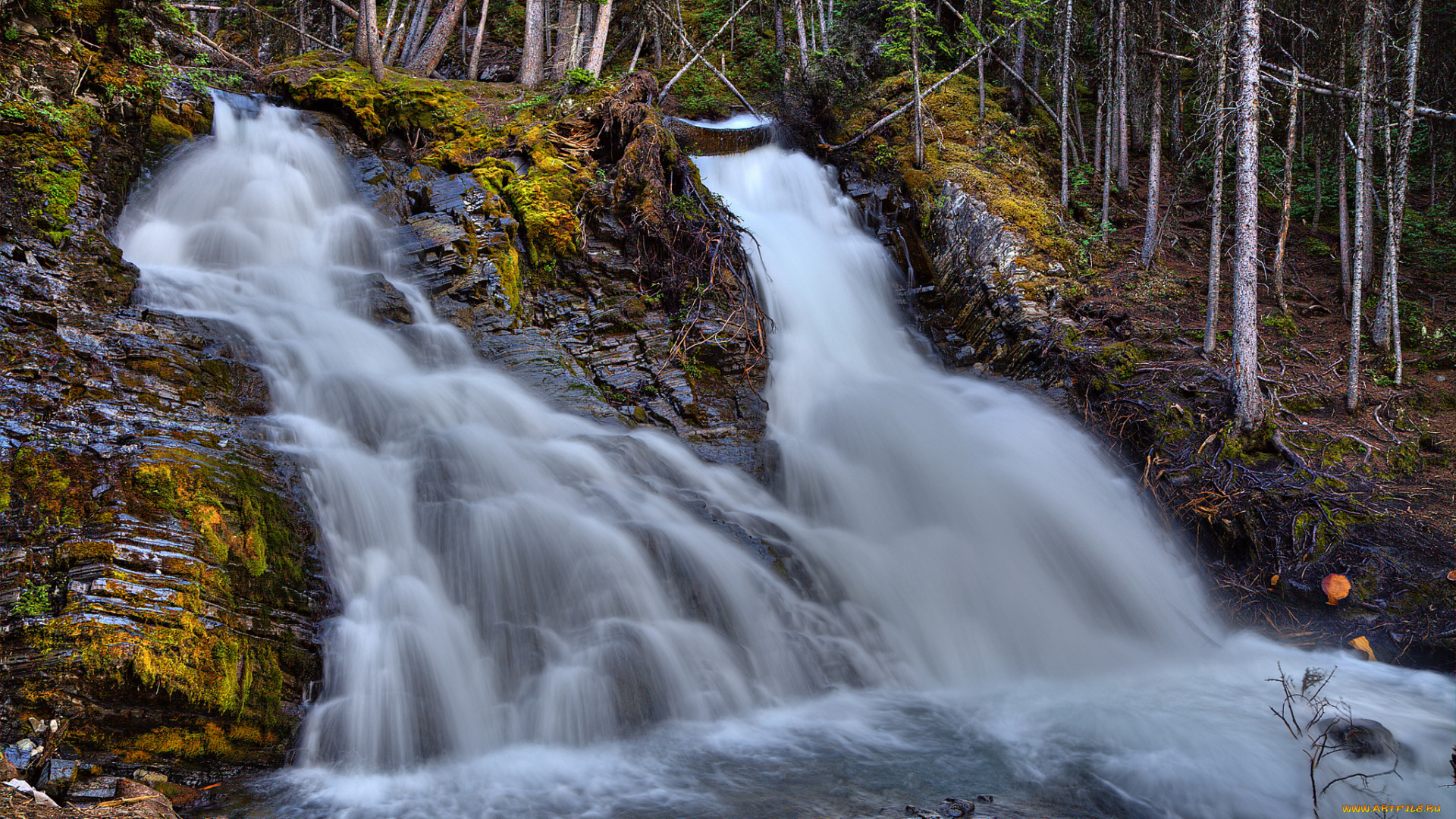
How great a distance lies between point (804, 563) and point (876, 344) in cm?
469

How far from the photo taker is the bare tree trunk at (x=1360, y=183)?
25.6 feet

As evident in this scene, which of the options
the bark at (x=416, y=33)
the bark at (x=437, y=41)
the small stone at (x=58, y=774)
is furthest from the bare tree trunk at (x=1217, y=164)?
the bark at (x=416, y=33)

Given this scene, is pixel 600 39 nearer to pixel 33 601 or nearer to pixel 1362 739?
pixel 33 601

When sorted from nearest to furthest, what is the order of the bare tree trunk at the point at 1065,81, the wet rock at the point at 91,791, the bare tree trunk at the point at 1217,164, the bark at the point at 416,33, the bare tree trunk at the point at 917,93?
1. the wet rock at the point at 91,791
2. the bare tree trunk at the point at 1217,164
3. the bare tree trunk at the point at 917,93
4. the bare tree trunk at the point at 1065,81
5. the bark at the point at 416,33

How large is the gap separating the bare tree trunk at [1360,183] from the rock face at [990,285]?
3.02 metres

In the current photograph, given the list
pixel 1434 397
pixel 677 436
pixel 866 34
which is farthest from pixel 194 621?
pixel 866 34


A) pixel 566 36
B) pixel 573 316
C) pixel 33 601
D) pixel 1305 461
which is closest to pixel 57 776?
pixel 33 601

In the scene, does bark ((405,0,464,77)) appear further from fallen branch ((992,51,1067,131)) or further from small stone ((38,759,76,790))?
small stone ((38,759,76,790))

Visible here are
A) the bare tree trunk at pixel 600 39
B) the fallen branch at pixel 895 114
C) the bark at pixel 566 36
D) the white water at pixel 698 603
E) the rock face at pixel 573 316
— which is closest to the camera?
the white water at pixel 698 603

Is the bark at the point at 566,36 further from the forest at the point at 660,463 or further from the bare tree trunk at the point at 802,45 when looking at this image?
the bare tree trunk at the point at 802,45

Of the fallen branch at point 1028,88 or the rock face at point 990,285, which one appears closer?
the rock face at point 990,285

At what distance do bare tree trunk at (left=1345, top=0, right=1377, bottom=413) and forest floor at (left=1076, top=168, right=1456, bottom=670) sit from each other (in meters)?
0.29

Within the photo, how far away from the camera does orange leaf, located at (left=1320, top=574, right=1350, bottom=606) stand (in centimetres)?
586

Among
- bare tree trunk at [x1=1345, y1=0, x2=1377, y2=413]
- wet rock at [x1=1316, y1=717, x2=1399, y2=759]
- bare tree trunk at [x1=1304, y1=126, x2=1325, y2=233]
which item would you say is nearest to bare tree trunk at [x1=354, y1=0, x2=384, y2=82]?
wet rock at [x1=1316, y1=717, x2=1399, y2=759]
